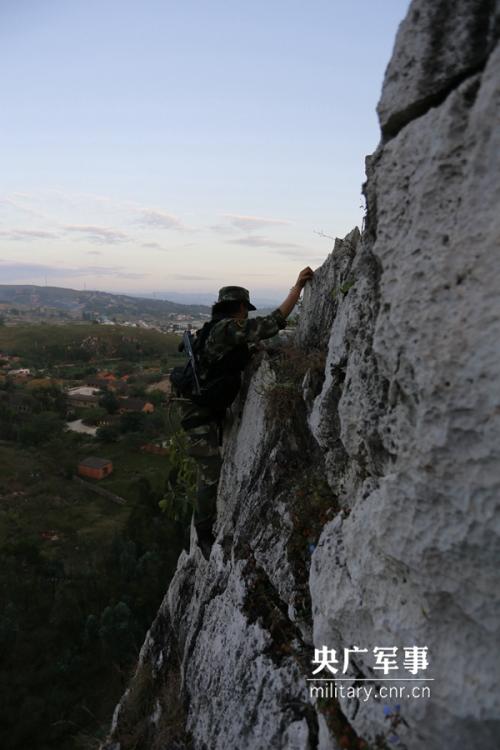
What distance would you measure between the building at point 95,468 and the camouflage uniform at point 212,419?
5376 cm

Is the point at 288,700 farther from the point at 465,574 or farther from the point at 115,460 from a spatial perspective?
the point at 115,460

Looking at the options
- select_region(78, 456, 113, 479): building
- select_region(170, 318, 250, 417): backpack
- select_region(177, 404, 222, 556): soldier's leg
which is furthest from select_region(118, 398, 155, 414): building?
select_region(170, 318, 250, 417): backpack

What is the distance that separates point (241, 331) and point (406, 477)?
363 centimetres

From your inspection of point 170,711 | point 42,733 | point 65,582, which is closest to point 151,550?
point 65,582

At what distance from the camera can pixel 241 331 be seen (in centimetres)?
654

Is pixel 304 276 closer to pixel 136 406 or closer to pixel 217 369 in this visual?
pixel 217 369

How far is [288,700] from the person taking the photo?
4.55 meters

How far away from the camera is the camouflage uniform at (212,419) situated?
6523 mm

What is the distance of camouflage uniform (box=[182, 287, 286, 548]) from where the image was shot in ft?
21.4

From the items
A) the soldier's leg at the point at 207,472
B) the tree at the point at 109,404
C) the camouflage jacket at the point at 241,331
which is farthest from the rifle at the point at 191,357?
the tree at the point at 109,404

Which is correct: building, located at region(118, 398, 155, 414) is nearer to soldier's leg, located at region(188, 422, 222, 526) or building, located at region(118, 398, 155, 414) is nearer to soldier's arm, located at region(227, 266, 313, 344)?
soldier's leg, located at region(188, 422, 222, 526)

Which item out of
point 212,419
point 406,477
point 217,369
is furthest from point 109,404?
point 406,477

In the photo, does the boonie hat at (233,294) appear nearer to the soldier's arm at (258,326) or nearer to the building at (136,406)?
the soldier's arm at (258,326)

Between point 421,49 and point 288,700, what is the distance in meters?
5.97
